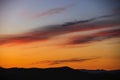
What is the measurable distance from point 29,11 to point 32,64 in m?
0.62

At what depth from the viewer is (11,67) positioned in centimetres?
439

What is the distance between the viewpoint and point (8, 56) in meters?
4.43

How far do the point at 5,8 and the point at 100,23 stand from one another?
1.18m

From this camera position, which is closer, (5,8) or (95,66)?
(95,66)

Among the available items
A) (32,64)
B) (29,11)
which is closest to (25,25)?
(29,11)
